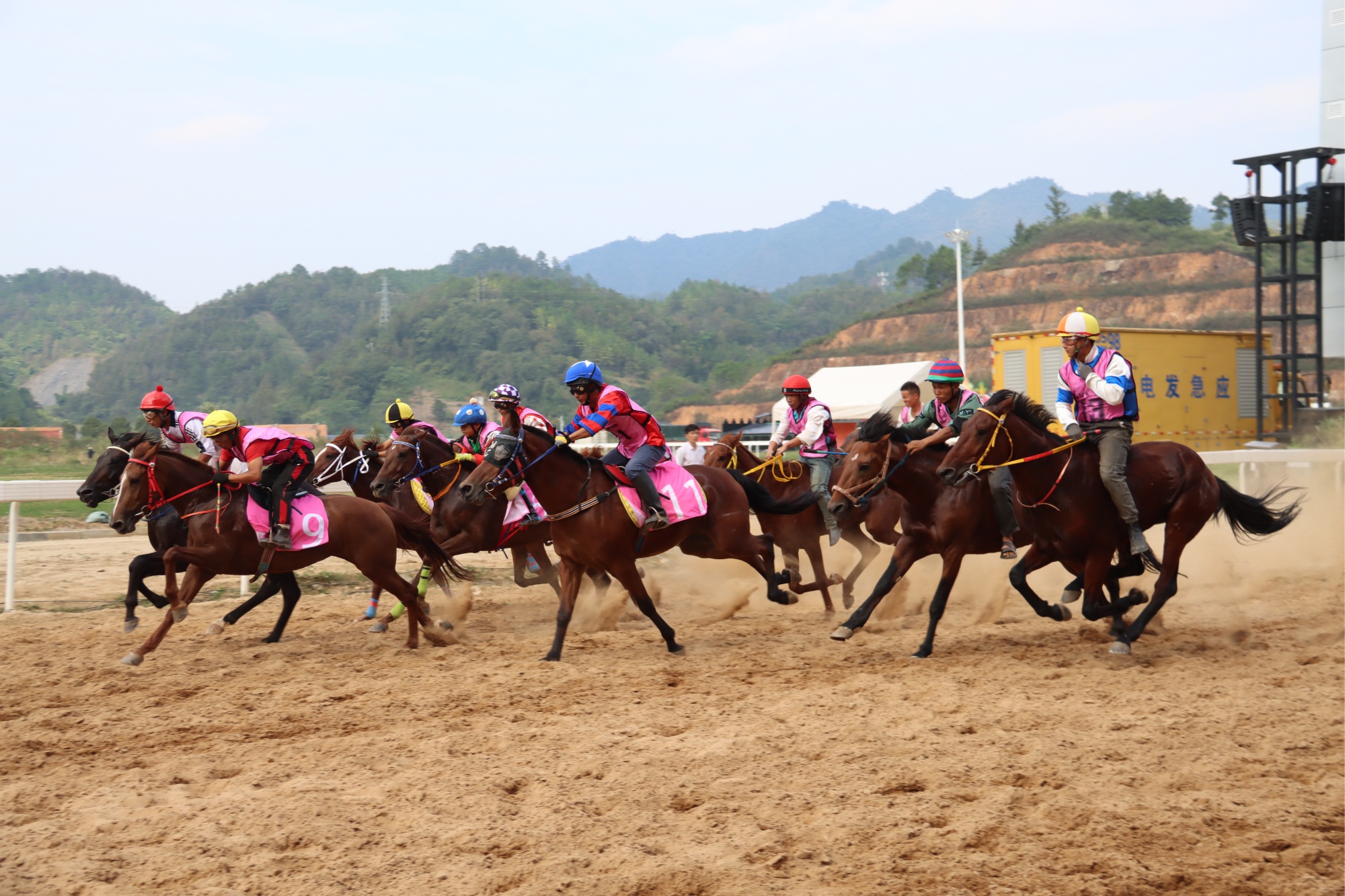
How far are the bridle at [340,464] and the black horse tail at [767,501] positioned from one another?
353 cm

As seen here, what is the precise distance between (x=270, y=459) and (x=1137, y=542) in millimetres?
6530

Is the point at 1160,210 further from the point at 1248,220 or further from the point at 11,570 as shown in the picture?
the point at 11,570

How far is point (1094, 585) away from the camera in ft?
26.4

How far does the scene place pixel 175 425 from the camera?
31.4 ft

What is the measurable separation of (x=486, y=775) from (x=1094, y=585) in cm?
474

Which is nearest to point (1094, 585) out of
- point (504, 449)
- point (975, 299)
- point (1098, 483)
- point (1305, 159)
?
point (1098, 483)

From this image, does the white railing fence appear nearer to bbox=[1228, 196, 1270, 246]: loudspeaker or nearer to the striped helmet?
the striped helmet

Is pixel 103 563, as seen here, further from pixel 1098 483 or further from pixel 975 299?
pixel 975 299

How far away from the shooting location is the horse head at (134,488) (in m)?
8.32

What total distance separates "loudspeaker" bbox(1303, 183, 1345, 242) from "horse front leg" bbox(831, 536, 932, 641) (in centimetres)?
2051

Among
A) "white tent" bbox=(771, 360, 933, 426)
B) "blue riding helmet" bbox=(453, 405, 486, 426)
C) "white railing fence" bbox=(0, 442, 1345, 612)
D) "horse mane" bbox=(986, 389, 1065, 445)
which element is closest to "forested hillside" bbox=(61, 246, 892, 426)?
"white tent" bbox=(771, 360, 933, 426)

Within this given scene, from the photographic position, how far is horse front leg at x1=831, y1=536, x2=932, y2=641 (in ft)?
27.4

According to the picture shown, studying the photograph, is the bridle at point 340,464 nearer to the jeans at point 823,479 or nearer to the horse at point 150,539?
the horse at point 150,539

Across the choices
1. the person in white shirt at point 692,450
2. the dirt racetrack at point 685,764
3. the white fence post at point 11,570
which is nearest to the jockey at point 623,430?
the dirt racetrack at point 685,764
